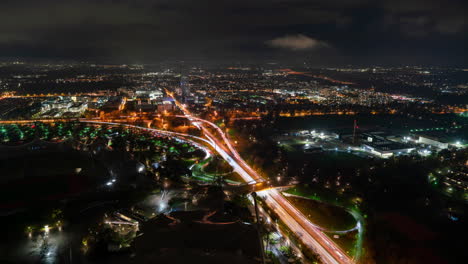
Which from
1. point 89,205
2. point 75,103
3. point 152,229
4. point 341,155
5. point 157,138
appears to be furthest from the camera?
point 75,103

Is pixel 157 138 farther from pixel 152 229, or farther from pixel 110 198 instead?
pixel 152 229

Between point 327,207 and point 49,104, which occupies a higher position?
point 49,104

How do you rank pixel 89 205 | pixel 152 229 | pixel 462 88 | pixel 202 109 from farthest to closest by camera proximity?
1. pixel 462 88
2. pixel 202 109
3. pixel 89 205
4. pixel 152 229

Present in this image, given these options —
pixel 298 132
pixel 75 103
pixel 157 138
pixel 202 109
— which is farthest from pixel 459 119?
pixel 75 103

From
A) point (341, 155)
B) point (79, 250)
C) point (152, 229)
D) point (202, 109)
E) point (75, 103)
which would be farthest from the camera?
point (75, 103)

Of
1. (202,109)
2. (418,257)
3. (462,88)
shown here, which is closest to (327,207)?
(418,257)

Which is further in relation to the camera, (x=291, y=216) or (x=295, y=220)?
(x=291, y=216)

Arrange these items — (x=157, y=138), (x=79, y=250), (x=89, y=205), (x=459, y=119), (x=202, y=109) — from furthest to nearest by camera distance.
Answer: (x=202, y=109), (x=459, y=119), (x=157, y=138), (x=89, y=205), (x=79, y=250)

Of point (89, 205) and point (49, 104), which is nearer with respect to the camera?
point (89, 205)

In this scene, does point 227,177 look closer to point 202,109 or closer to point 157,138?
point 157,138
